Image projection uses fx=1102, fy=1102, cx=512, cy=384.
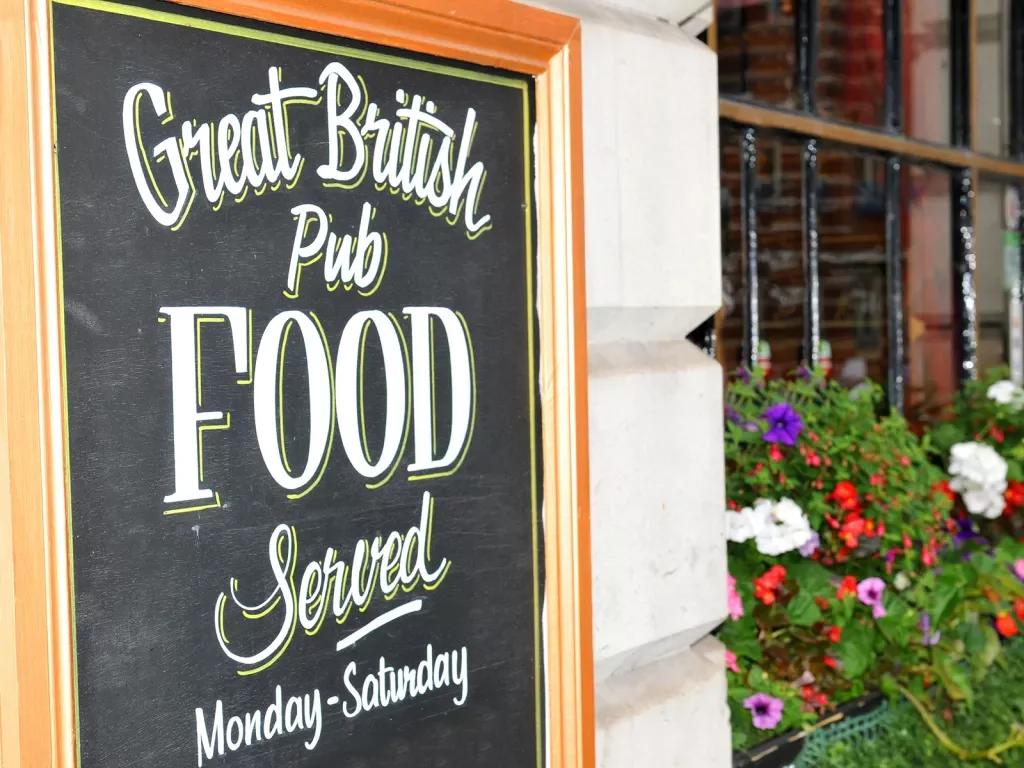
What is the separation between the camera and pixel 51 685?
0.76 metres

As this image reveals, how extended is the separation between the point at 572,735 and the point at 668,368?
47cm

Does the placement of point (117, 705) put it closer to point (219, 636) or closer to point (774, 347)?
point (219, 636)

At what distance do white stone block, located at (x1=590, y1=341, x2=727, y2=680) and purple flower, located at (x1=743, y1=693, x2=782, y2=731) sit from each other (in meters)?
0.25

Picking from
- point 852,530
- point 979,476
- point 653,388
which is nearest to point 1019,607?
point 979,476

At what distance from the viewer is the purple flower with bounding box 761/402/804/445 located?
6.18 ft

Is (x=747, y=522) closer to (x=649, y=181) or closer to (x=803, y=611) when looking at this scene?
(x=803, y=611)

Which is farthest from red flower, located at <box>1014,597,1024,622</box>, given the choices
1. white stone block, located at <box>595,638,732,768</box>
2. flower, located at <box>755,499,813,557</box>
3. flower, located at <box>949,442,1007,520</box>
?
white stone block, located at <box>595,638,732,768</box>

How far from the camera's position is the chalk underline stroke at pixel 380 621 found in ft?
3.14

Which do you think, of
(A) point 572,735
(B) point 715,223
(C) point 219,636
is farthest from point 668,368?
(C) point 219,636

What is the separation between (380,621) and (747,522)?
37.9 inches

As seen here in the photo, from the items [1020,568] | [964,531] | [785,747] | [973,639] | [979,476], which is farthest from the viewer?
[964,531]

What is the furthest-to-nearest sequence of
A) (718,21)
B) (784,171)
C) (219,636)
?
1. (784,171)
2. (718,21)
3. (219,636)

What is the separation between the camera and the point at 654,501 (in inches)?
53.8

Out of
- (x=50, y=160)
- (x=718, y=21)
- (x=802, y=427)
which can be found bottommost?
(x=802, y=427)
